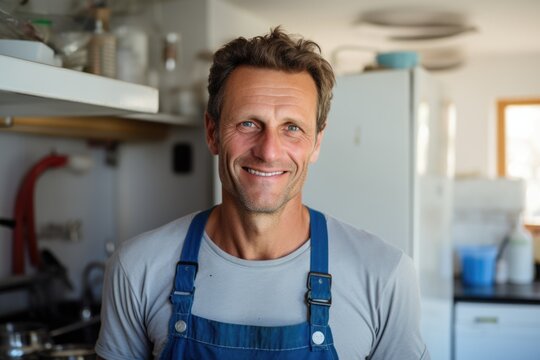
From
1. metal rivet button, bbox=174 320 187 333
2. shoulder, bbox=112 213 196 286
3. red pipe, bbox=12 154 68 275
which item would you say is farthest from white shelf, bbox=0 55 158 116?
red pipe, bbox=12 154 68 275

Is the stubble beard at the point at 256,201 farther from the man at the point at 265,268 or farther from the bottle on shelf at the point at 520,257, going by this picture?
the bottle on shelf at the point at 520,257

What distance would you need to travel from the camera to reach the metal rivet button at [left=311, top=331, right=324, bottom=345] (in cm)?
117

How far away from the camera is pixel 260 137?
1.20 m

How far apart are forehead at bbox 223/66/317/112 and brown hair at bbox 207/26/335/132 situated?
0.01m

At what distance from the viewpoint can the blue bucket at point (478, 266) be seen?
315 cm

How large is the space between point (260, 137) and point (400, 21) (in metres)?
2.84

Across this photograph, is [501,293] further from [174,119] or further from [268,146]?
[268,146]

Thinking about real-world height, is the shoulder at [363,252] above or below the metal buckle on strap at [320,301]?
above

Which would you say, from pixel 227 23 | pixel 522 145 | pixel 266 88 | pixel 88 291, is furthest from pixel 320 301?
pixel 522 145

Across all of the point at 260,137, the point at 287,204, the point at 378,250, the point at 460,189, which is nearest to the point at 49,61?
the point at 260,137

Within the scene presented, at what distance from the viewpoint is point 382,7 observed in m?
3.46

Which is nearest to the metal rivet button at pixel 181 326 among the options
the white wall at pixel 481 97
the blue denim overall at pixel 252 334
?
the blue denim overall at pixel 252 334

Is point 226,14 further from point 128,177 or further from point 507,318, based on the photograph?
point 507,318

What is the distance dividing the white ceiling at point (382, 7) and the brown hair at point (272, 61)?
201 cm
